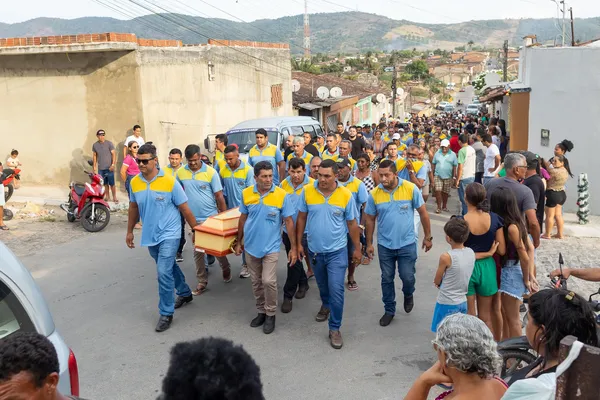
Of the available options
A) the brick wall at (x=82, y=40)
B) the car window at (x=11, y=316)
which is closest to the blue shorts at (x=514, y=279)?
the car window at (x=11, y=316)

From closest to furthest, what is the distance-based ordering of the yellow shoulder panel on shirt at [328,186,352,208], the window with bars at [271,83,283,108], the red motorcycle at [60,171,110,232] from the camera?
the yellow shoulder panel on shirt at [328,186,352,208] < the red motorcycle at [60,171,110,232] < the window with bars at [271,83,283,108]

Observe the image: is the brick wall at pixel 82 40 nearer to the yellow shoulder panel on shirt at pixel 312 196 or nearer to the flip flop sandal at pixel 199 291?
the flip flop sandal at pixel 199 291

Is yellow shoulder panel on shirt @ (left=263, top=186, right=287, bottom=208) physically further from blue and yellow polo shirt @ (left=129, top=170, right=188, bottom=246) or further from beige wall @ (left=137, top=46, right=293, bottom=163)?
beige wall @ (left=137, top=46, right=293, bottom=163)

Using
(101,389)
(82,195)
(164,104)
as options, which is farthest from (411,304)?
Result: (164,104)

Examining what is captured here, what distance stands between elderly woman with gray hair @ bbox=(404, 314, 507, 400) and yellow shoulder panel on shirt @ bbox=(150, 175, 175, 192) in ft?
14.2

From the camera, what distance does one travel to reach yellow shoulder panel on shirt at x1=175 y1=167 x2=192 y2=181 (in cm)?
799

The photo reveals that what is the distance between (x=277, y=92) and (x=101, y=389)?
17.5 metres

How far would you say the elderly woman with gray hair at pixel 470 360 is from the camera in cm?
293

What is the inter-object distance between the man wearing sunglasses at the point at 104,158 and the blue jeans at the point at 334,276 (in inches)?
328

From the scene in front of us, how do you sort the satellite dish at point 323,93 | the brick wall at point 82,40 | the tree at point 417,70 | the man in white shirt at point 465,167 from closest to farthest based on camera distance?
the man in white shirt at point 465,167
the brick wall at point 82,40
the satellite dish at point 323,93
the tree at point 417,70

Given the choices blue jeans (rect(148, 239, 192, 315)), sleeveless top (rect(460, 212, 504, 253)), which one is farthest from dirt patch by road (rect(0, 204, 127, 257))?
sleeveless top (rect(460, 212, 504, 253))

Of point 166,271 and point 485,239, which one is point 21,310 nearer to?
point 166,271

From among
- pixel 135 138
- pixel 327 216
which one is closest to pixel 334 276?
pixel 327 216

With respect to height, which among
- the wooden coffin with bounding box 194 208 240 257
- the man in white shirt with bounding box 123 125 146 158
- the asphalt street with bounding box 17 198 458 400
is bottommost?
the asphalt street with bounding box 17 198 458 400
